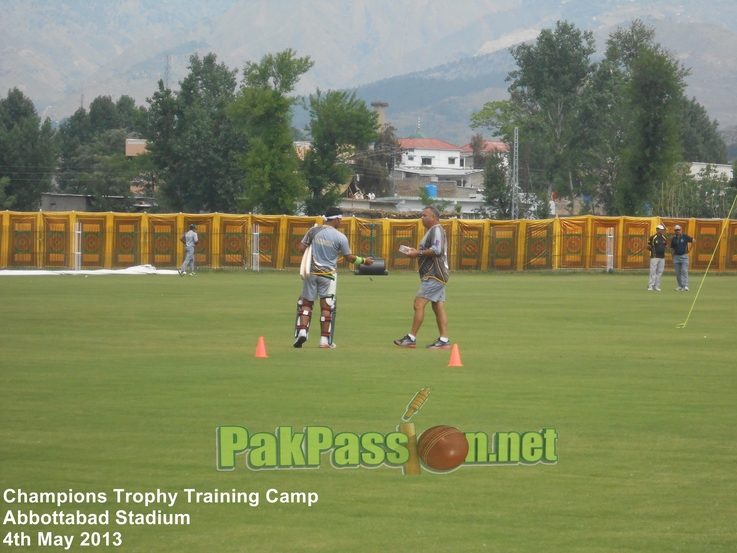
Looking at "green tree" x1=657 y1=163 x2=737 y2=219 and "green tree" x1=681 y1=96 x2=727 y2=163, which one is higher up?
"green tree" x1=681 y1=96 x2=727 y2=163

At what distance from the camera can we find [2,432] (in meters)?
9.27

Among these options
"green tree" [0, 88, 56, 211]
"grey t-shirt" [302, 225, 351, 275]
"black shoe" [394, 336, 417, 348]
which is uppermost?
"green tree" [0, 88, 56, 211]

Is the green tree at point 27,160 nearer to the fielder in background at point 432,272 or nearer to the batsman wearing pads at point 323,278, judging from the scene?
the batsman wearing pads at point 323,278

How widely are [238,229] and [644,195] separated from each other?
23298 mm

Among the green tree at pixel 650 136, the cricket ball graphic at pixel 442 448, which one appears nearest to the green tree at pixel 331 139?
the green tree at pixel 650 136

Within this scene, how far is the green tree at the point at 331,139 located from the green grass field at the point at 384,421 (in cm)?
6164

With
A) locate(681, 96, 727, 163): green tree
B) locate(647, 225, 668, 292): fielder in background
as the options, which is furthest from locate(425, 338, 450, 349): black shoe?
locate(681, 96, 727, 163): green tree

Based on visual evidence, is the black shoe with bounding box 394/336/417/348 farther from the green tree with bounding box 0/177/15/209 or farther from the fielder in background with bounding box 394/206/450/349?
the green tree with bounding box 0/177/15/209

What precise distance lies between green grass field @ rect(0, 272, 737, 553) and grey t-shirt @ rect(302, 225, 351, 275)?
124cm

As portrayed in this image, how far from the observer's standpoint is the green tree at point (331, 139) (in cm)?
8244

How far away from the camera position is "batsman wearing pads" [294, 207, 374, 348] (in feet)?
52.0

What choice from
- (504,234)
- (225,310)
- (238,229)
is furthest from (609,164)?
(225,310)

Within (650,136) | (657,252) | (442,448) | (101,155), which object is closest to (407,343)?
(442,448)

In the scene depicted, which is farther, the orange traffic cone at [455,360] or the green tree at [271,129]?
the green tree at [271,129]
